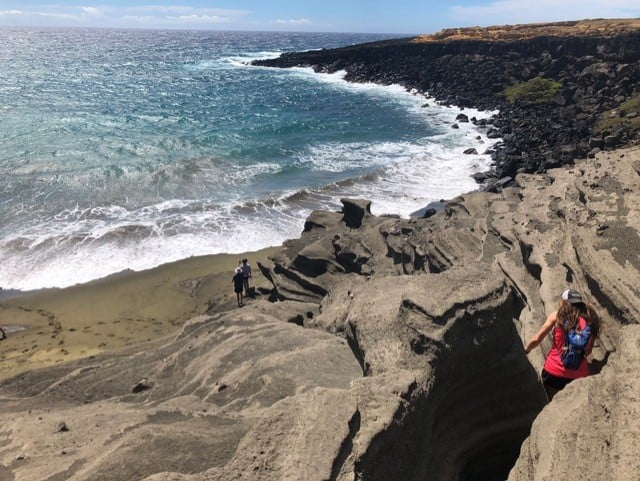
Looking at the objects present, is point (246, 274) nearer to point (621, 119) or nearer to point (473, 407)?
point (473, 407)

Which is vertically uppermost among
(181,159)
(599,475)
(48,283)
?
(599,475)

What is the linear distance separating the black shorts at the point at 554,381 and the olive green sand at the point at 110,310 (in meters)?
8.86

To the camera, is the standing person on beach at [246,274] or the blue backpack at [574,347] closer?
the blue backpack at [574,347]

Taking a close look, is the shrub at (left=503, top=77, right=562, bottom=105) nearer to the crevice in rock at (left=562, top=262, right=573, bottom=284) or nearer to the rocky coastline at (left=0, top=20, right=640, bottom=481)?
the rocky coastline at (left=0, top=20, right=640, bottom=481)

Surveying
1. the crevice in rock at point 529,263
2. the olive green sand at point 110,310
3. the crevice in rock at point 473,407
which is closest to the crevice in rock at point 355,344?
the crevice in rock at point 473,407

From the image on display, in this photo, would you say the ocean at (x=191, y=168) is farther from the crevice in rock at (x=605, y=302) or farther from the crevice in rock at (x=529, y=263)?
the crevice in rock at (x=605, y=302)

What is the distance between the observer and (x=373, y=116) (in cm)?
4303

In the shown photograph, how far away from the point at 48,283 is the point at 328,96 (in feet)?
142

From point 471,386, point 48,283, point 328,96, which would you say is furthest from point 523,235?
point 328,96

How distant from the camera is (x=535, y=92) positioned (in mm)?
43375

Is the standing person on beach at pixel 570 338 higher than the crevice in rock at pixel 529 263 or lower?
higher

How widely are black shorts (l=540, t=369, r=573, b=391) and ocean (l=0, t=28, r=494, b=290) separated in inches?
528

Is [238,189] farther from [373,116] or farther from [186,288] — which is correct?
[373,116]

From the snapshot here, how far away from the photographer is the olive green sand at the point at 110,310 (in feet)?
40.6
